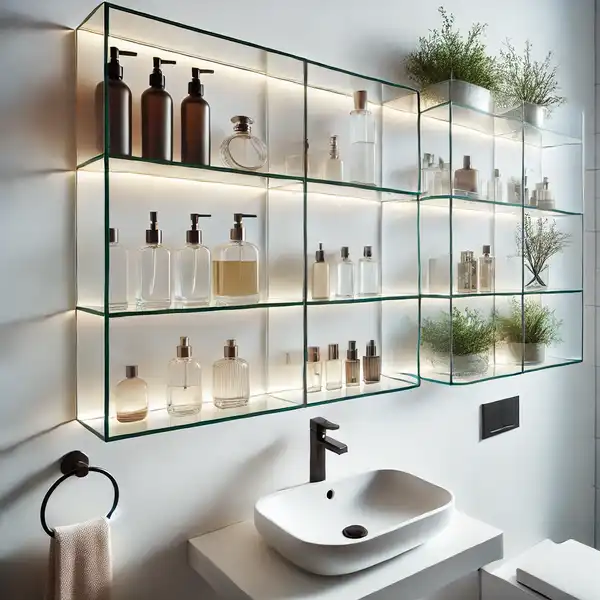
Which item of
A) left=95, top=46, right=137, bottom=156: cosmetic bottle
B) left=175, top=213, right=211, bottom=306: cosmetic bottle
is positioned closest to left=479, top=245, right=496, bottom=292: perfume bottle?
left=175, top=213, right=211, bottom=306: cosmetic bottle

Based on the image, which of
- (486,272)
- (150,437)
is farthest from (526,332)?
(150,437)

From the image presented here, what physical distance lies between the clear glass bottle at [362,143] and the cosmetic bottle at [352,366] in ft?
1.55

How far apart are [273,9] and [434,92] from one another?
1.89 ft

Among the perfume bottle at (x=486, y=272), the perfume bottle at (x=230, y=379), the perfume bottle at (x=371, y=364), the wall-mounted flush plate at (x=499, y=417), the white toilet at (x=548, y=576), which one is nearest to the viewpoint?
the perfume bottle at (x=230, y=379)

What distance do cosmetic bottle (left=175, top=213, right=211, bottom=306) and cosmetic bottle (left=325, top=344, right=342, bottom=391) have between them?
43cm

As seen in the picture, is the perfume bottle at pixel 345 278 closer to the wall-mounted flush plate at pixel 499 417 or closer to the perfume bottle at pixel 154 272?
the perfume bottle at pixel 154 272

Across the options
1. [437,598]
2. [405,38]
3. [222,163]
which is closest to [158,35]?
Result: [222,163]

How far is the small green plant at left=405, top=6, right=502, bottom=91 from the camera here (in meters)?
1.81

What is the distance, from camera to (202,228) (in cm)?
141

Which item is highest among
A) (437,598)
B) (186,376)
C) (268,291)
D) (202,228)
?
(202,228)

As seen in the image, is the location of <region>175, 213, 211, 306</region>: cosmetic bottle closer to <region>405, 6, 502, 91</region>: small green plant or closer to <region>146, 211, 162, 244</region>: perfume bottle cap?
<region>146, 211, 162, 244</region>: perfume bottle cap

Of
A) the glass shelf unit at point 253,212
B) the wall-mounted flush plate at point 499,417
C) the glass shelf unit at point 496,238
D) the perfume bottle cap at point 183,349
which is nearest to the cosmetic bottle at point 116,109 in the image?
the glass shelf unit at point 253,212

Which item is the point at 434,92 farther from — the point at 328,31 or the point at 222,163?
the point at 222,163

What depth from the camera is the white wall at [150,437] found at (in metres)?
1.17
